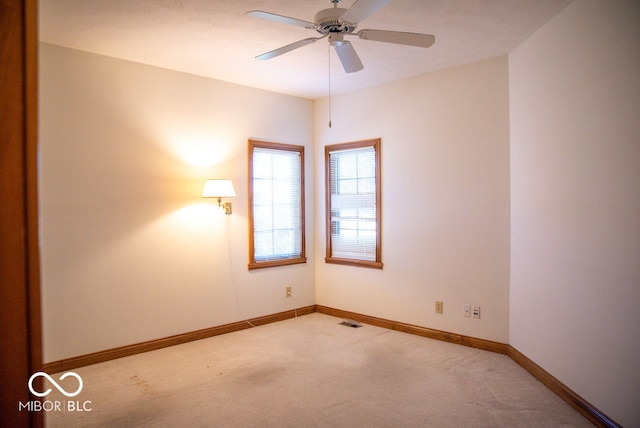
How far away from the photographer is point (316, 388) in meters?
3.04

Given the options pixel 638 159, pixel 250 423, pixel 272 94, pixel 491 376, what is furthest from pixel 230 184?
pixel 638 159

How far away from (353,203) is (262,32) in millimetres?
2369

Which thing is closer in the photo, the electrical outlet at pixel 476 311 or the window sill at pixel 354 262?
the electrical outlet at pixel 476 311

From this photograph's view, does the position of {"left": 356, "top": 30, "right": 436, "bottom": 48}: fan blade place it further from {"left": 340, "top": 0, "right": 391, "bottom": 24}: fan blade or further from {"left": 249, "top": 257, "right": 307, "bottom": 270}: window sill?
{"left": 249, "top": 257, "right": 307, "bottom": 270}: window sill

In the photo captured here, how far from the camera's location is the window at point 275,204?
4.72 m

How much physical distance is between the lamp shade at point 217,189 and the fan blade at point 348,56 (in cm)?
181

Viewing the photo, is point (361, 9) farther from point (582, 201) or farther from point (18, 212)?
point (18, 212)

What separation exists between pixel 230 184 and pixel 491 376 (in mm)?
2984

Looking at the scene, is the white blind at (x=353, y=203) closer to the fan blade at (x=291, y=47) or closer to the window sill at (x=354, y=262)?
the window sill at (x=354, y=262)

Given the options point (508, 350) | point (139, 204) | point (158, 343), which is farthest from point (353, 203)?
point (158, 343)

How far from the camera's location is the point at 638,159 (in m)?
2.14

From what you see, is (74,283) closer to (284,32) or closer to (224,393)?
(224,393)

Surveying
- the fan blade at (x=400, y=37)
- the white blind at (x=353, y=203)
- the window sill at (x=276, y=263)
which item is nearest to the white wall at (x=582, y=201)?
the fan blade at (x=400, y=37)

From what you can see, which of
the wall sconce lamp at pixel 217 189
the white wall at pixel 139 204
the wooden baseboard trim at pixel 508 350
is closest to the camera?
the wooden baseboard trim at pixel 508 350
